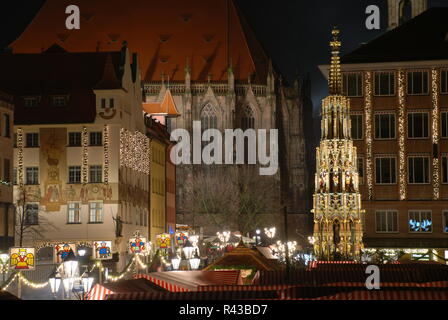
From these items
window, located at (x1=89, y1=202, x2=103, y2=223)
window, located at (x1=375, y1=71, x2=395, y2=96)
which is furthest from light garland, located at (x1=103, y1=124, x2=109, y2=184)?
window, located at (x1=375, y1=71, x2=395, y2=96)

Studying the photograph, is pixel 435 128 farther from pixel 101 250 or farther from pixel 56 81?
pixel 101 250

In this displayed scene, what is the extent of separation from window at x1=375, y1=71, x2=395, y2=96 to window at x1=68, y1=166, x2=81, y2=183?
18.6 metres

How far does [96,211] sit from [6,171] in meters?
11.3

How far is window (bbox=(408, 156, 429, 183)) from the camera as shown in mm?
65062

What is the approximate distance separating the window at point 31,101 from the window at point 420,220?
2314 centimetres

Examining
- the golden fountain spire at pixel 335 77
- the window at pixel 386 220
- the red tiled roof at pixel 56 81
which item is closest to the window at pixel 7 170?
the red tiled roof at pixel 56 81

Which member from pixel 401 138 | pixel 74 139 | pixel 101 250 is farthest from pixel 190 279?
pixel 401 138

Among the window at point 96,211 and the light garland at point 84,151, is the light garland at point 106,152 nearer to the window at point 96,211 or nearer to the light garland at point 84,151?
the light garland at point 84,151

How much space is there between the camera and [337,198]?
3903cm

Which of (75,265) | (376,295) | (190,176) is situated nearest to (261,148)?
(190,176)

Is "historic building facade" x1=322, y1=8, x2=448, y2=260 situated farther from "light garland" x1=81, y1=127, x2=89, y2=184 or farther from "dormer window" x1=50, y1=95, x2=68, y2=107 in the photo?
"dormer window" x1=50, y1=95, x2=68, y2=107

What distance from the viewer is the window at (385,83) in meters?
65.9

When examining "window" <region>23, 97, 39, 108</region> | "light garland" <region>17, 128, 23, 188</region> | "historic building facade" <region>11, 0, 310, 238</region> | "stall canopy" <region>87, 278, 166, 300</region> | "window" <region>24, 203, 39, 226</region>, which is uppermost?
"historic building facade" <region>11, 0, 310, 238</region>
